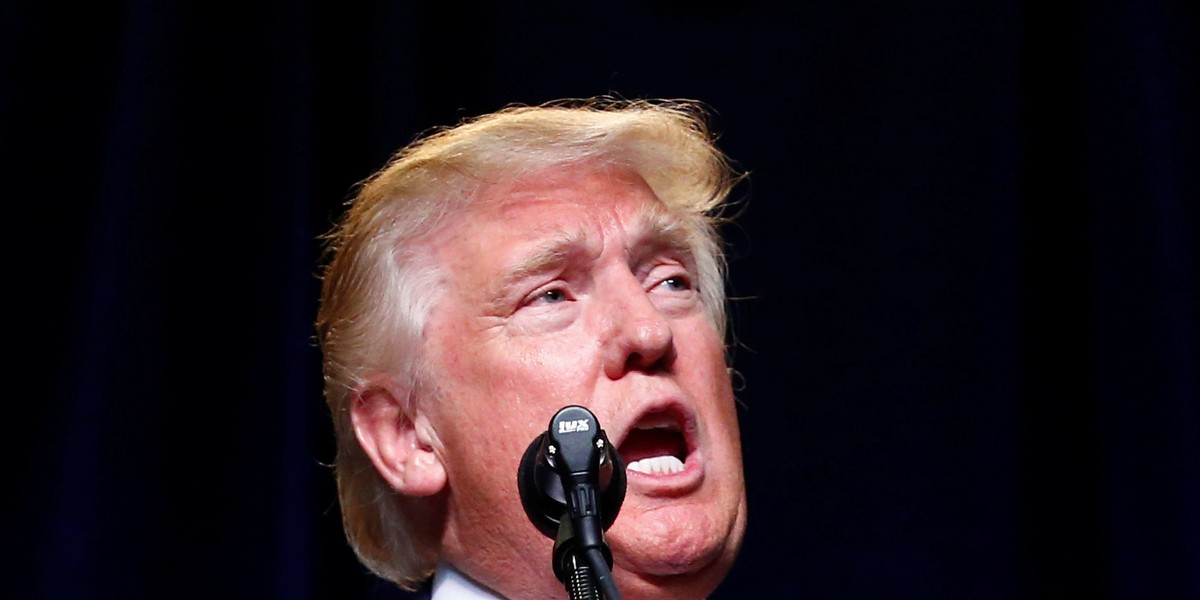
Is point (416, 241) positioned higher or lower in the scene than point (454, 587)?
higher

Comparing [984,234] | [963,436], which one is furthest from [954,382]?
[984,234]

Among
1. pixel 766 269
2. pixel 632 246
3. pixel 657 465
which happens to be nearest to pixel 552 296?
pixel 632 246

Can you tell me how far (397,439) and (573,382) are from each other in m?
0.24

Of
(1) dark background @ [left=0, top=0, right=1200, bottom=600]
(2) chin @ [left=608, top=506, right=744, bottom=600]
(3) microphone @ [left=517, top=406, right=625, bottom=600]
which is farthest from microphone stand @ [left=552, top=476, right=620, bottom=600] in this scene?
(1) dark background @ [left=0, top=0, right=1200, bottom=600]

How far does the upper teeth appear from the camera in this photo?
4.87ft

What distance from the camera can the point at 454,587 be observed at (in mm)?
1570

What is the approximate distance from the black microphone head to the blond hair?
362mm

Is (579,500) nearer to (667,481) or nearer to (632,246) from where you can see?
(667,481)

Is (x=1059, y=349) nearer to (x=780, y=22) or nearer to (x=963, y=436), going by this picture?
(x=963, y=436)

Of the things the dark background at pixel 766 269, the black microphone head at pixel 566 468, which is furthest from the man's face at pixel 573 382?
the dark background at pixel 766 269

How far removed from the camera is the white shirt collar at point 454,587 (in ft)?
5.05

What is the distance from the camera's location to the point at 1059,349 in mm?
2166

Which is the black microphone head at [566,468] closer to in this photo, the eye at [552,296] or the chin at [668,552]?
the chin at [668,552]

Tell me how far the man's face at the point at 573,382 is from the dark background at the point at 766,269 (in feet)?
1.56
